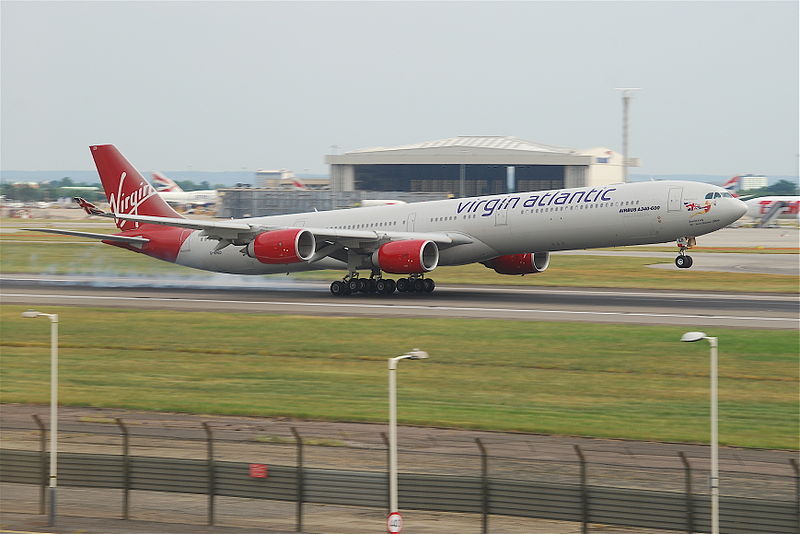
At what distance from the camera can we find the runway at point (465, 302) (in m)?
49.9

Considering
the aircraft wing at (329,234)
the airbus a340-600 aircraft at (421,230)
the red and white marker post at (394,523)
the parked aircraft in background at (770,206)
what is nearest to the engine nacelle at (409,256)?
the airbus a340-600 aircraft at (421,230)

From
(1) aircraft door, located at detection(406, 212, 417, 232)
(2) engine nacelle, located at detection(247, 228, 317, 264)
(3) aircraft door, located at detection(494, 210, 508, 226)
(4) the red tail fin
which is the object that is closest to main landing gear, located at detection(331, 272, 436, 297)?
(1) aircraft door, located at detection(406, 212, 417, 232)

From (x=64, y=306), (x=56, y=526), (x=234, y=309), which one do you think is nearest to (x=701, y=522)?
(x=56, y=526)

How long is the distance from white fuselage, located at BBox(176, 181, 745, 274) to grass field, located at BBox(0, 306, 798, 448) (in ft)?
24.9

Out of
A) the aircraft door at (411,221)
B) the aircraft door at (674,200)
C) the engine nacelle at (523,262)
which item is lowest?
the engine nacelle at (523,262)

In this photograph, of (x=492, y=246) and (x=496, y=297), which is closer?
(x=492, y=246)

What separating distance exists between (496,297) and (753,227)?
108109mm

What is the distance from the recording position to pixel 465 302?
56.8m

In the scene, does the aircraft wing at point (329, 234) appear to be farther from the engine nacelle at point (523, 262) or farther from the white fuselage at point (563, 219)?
the engine nacelle at point (523, 262)

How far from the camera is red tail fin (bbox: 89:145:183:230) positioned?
2579 inches

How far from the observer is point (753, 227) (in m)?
156

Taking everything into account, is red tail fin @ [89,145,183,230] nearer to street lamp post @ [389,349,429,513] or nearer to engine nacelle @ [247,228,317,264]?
engine nacelle @ [247,228,317,264]

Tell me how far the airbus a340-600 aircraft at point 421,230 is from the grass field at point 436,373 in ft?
23.2

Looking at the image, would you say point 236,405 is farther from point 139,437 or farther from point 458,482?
point 458,482
